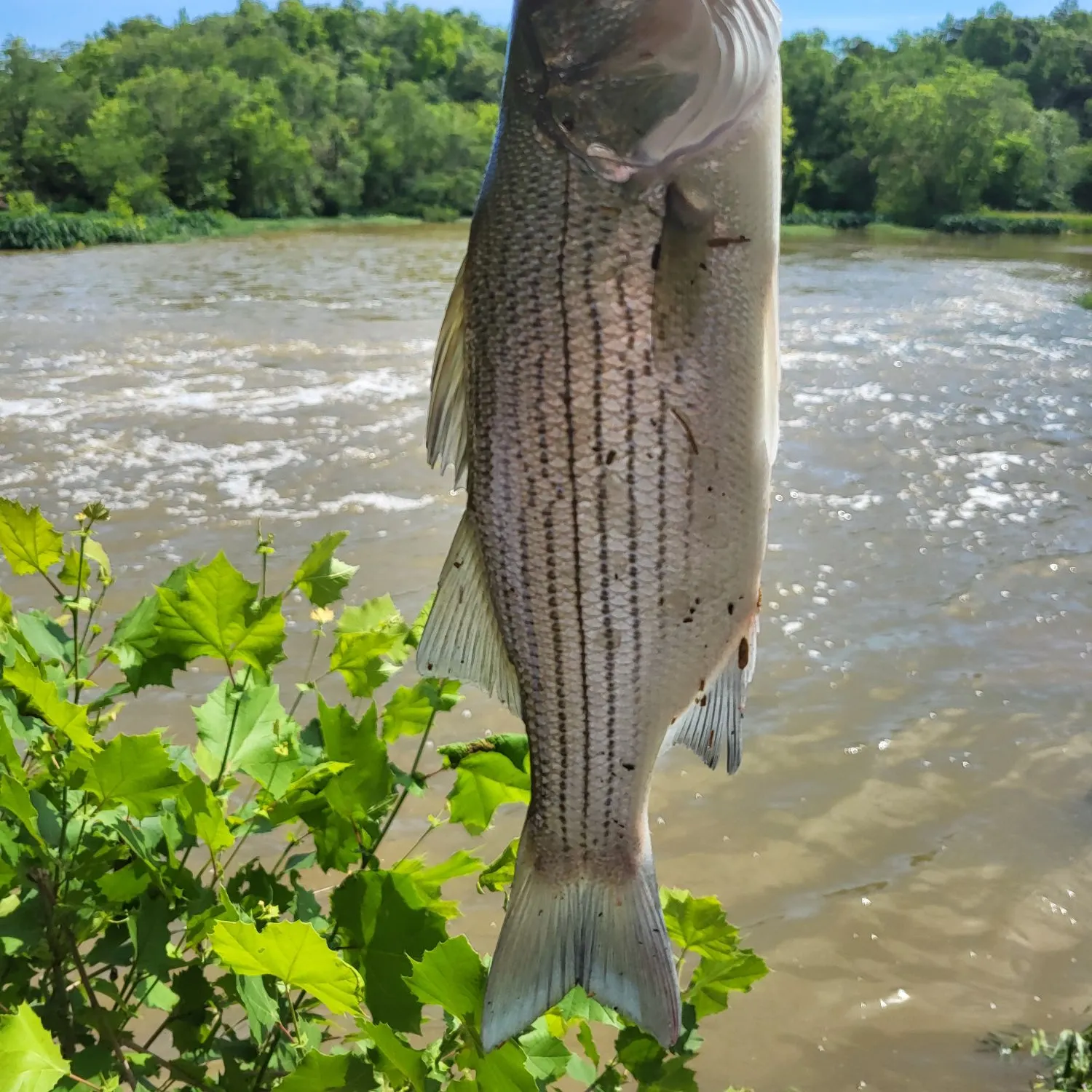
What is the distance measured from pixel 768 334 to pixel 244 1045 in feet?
4.25

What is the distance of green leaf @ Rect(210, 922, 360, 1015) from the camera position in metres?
1.01

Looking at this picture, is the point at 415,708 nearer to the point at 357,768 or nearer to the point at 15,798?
the point at 357,768

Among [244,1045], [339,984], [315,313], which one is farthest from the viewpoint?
[315,313]

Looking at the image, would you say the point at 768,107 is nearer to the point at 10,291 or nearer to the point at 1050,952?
the point at 1050,952

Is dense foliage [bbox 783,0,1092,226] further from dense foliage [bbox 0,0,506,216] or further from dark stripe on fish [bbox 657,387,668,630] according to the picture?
dark stripe on fish [bbox 657,387,668,630]

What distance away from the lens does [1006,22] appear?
7762 cm

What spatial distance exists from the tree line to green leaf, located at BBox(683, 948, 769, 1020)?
50.1 metres

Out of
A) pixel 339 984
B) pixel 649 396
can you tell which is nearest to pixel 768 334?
pixel 649 396

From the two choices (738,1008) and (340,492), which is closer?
(738,1008)

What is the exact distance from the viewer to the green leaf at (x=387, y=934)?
1.26 m

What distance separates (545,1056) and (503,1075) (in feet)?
1.07

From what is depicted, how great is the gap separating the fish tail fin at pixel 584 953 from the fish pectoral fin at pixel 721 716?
0.57 feet

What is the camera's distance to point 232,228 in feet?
136

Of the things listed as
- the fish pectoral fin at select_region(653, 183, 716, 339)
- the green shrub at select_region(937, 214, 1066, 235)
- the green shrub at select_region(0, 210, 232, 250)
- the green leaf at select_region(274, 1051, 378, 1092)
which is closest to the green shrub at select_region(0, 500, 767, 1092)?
the green leaf at select_region(274, 1051, 378, 1092)
